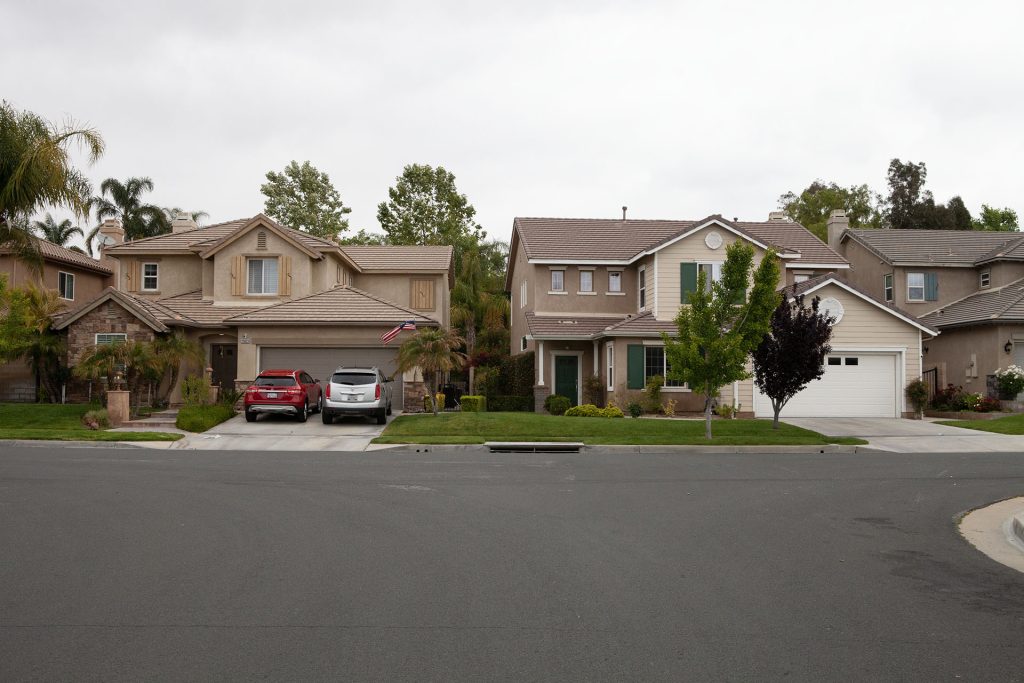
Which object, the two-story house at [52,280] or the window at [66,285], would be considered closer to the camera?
the two-story house at [52,280]

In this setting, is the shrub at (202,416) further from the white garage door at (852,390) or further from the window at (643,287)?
the white garage door at (852,390)

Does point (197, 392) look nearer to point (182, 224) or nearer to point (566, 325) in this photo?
point (566, 325)

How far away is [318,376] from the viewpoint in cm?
3131

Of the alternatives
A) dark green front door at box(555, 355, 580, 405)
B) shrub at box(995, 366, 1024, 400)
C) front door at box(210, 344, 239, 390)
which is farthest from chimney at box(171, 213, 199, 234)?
shrub at box(995, 366, 1024, 400)

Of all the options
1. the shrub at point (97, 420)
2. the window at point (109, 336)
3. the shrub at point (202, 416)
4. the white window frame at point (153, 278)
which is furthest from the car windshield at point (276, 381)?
the white window frame at point (153, 278)

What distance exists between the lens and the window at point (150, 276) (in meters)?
36.9

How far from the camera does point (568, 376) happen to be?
3447 centimetres

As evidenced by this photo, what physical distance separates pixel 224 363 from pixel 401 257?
9.48m

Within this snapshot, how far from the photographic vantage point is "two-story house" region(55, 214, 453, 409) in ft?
100.0

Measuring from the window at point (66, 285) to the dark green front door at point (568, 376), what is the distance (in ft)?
75.1

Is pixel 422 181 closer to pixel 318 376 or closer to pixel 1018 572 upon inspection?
pixel 318 376

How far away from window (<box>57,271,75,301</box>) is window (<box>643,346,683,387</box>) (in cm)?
2653

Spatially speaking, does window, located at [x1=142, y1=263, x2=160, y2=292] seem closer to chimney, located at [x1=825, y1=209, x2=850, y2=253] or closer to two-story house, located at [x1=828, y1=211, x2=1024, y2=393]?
two-story house, located at [x1=828, y1=211, x2=1024, y2=393]

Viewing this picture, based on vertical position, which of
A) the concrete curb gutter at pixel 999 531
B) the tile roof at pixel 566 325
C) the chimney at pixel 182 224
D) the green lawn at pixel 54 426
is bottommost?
the concrete curb gutter at pixel 999 531
